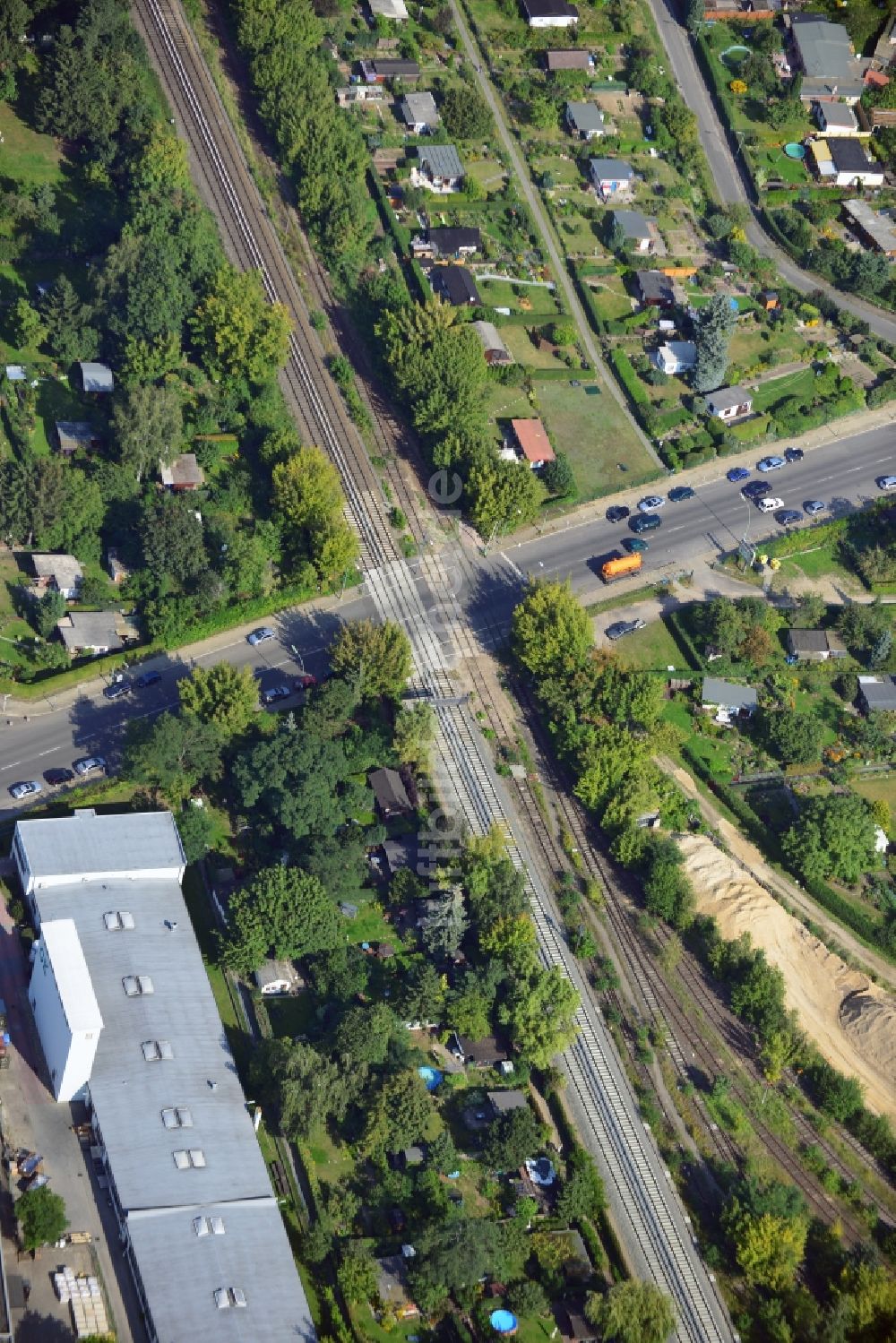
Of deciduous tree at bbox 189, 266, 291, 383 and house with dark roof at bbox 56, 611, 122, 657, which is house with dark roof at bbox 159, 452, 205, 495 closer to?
deciduous tree at bbox 189, 266, 291, 383

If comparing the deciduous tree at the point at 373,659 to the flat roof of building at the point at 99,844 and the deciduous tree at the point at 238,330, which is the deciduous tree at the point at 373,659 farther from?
the deciduous tree at the point at 238,330

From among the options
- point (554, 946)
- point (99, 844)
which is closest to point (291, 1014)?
point (99, 844)

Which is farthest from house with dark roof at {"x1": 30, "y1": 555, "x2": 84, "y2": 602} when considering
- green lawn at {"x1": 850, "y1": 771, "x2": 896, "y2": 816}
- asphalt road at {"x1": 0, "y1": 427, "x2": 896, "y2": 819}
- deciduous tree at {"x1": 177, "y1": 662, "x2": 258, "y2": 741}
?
green lawn at {"x1": 850, "y1": 771, "x2": 896, "y2": 816}

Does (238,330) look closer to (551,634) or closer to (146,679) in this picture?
(146,679)

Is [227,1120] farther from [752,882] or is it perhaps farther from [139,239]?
[139,239]

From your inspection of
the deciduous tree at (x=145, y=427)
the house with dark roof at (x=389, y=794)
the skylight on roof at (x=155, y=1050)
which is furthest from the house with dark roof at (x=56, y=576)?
the skylight on roof at (x=155, y=1050)

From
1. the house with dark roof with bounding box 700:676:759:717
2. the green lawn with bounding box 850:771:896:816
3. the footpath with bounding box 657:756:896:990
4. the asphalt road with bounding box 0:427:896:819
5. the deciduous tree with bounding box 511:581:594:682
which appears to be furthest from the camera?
the house with dark roof with bounding box 700:676:759:717
